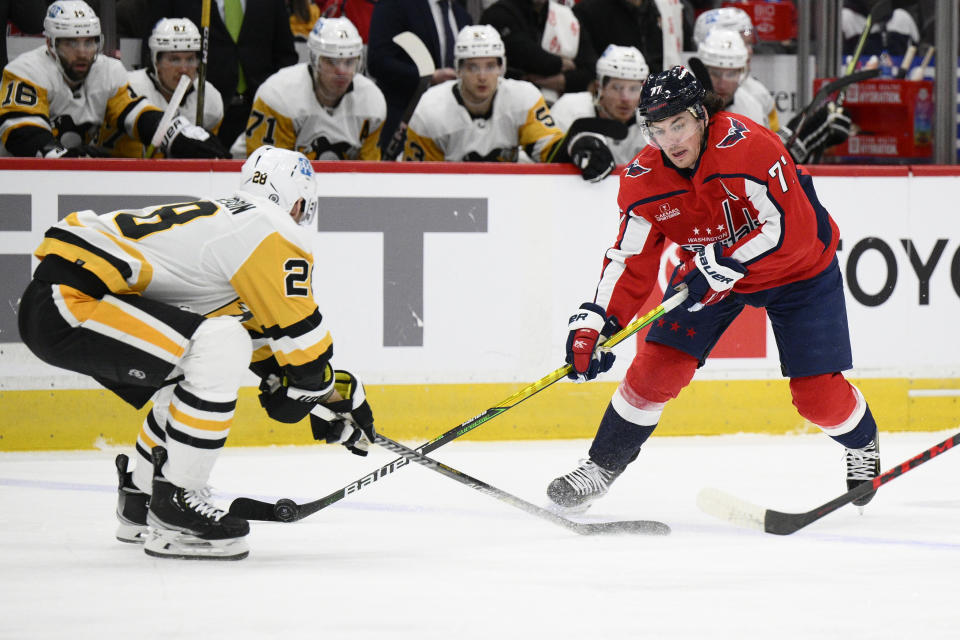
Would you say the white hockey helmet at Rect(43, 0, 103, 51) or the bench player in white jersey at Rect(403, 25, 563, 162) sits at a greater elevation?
the white hockey helmet at Rect(43, 0, 103, 51)

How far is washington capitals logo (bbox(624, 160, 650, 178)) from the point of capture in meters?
3.18

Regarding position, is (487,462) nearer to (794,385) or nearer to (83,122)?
(794,385)

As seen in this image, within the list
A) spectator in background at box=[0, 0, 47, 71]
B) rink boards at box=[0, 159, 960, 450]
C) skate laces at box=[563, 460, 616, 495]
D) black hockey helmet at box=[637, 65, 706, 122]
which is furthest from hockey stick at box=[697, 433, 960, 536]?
spectator in background at box=[0, 0, 47, 71]

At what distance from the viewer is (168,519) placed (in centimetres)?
281

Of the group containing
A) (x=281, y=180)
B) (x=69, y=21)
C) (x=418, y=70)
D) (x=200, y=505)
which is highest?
(x=69, y=21)

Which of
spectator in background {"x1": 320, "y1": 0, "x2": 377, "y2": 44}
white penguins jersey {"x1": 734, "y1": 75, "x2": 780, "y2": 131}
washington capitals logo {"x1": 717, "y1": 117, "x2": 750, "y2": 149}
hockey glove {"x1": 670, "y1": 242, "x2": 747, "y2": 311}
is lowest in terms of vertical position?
hockey glove {"x1": 670, "y1": 242, "x2": 747, "y2": 311}

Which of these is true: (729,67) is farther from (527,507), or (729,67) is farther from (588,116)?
(527,507)

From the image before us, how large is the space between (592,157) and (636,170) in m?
1.33

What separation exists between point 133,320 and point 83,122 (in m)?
2.29

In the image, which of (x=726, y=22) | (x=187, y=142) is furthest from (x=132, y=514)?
(x=726, y=22)

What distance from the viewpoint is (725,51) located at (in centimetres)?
511

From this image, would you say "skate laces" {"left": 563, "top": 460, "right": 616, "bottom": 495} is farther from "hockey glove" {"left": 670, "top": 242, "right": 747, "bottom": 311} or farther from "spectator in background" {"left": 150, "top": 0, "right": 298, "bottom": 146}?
"spectator in background" {"left": 150, "top": 0, "right": 298, "bottom": 146}

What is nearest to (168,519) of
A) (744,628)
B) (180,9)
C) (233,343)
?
(233,343)

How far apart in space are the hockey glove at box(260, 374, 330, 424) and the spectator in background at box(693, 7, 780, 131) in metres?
3.00
